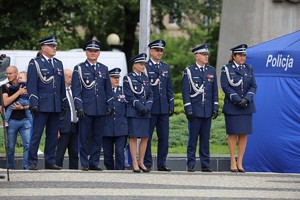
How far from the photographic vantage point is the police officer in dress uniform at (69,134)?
20000 mm

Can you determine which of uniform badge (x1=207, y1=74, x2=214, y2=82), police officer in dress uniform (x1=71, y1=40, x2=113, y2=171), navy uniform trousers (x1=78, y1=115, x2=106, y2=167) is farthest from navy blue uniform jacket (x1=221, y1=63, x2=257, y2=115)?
navy uniform trousers (x1=78, y1=115, x2=106, y2=167)

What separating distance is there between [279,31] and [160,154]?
386 inches

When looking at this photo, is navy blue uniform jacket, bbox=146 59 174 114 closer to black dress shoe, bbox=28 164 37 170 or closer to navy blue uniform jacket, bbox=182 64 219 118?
navy blue uniform jacket, bbox=182 64 219 118

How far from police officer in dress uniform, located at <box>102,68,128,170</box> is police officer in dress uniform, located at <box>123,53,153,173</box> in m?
1.58

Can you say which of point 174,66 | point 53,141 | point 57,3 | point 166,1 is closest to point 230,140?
point 53,141

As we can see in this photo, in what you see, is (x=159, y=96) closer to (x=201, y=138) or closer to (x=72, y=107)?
(x=201, y=138)

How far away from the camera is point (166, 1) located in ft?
147

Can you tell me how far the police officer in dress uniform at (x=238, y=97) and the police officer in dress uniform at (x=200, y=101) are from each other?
23cm

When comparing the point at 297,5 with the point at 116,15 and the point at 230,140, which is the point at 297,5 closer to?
the point at 230,140

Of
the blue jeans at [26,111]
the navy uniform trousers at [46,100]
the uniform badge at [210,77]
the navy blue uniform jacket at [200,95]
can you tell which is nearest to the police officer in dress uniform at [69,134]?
the blue jeans at [26,111]

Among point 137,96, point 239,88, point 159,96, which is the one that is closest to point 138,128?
point 137,96

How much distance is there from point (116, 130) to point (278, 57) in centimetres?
311

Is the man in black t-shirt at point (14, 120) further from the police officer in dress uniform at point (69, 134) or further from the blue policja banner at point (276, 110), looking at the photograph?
the blue policja banner at point (276, 110)

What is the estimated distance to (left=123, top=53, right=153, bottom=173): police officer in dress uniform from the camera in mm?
18875
